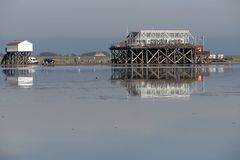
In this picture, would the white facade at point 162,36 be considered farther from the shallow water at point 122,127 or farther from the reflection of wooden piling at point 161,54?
the shallow water at point 122,127

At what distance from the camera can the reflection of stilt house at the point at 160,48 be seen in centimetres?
7212

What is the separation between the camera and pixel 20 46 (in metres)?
90.0

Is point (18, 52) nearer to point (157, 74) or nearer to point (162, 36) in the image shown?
point (162, 36)

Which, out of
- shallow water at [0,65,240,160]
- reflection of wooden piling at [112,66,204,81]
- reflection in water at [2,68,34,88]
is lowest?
shallow water at [0,65,240,160]

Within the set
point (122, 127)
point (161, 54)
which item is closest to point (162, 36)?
point (161, 54)

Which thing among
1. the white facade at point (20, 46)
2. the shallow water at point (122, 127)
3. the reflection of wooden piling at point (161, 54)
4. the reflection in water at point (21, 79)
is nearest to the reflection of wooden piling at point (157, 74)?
the reflection in water at point (21, 79)

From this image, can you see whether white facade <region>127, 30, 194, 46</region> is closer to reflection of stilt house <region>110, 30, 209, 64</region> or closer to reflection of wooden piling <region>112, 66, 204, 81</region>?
reflection of stilt house <region>110, 30, 209, 64</region>

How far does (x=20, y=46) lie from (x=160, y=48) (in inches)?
1108

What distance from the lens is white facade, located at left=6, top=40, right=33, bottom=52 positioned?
295ft

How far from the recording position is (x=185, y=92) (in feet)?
76.1

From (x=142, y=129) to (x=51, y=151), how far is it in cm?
304

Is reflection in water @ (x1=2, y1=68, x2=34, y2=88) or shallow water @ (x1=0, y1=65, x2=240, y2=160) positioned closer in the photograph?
shallow water @ (x1=0, y1=65, x2=240, y2=160)

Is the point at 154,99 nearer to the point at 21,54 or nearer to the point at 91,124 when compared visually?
the point at 91,124

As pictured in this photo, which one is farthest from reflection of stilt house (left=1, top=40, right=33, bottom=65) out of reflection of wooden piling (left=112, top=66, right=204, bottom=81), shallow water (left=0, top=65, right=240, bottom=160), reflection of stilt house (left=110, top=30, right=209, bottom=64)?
shallow water (left=0, top=65, right=240, bottom=160)
